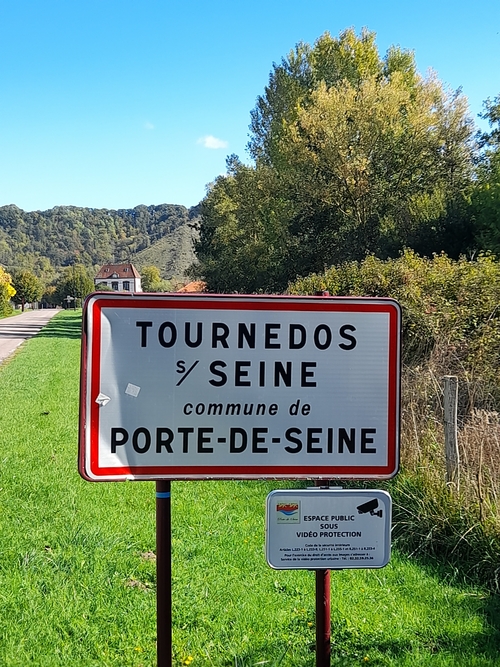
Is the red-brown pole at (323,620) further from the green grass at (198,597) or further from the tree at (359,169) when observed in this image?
the tree at (359,169)

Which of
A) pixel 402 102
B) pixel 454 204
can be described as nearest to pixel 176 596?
pixel 454 204

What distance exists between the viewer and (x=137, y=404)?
233cm

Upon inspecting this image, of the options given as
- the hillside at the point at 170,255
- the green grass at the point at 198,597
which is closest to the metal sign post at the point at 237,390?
the green grass at the point at 198,597

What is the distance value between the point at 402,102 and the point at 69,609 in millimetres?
26298

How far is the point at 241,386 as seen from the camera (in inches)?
94.6

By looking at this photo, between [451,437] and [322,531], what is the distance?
10.2 ft

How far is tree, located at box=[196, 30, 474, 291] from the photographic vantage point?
83.4 feet

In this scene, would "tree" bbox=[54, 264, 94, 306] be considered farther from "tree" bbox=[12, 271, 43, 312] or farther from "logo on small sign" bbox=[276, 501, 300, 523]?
"logo on small sign" bbox=[276, 501, 300, 523]

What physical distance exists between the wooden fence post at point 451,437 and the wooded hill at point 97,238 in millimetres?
134446

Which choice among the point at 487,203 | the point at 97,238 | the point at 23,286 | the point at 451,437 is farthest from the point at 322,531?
the point at 97,238

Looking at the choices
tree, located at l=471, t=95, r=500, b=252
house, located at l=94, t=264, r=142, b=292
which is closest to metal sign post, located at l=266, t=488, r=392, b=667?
tree, located at l=471, t=95, r=500, b=252

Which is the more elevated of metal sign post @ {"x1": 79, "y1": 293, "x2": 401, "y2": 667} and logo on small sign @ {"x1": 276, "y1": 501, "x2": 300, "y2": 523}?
metal sign post @ {"x1": 79, "y1": 293, "x2": 401, "y2": 667}

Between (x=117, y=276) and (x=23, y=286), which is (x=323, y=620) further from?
(x=117, y=276)

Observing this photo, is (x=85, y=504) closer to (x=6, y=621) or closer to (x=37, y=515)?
(x=37, y=515)
